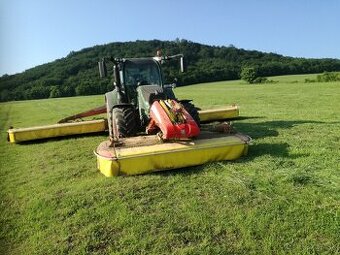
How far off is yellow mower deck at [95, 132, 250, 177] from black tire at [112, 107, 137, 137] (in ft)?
3.21

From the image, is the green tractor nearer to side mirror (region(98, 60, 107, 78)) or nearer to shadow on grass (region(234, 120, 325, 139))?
side mirror (region(98, 60, 107, 78))

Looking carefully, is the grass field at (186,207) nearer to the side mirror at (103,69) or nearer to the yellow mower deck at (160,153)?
the yellow mower deck at (160,153)

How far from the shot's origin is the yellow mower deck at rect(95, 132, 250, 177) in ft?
21.1

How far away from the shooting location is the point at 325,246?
13.2ft

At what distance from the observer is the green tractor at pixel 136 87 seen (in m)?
8.64

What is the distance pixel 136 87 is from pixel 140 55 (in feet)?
51.8

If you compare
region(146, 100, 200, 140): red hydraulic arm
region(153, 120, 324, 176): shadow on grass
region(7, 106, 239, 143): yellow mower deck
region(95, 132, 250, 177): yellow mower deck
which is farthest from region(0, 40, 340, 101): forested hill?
region(95, 132, 250, 177): yellow mower deck

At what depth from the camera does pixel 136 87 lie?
9930 millimetres

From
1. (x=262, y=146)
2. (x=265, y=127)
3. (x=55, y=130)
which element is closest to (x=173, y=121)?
(x=262, y=146)

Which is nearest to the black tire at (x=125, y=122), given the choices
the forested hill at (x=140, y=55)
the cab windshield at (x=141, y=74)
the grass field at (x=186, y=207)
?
the grass field at (x=186, y=207)

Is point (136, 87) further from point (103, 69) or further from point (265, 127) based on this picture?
point (265, 127)

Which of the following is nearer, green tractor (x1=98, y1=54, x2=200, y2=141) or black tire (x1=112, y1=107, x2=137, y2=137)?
black tire (x1=112, y1=107, x2=137, y2=137)

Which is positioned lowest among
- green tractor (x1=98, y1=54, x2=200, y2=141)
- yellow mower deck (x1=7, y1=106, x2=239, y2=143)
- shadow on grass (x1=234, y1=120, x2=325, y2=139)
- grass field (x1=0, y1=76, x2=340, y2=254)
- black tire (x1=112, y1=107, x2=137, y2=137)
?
grass field (x1=0, y1=76, x2=340, y2=254)

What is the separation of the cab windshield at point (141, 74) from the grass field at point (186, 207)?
8.96 feet
